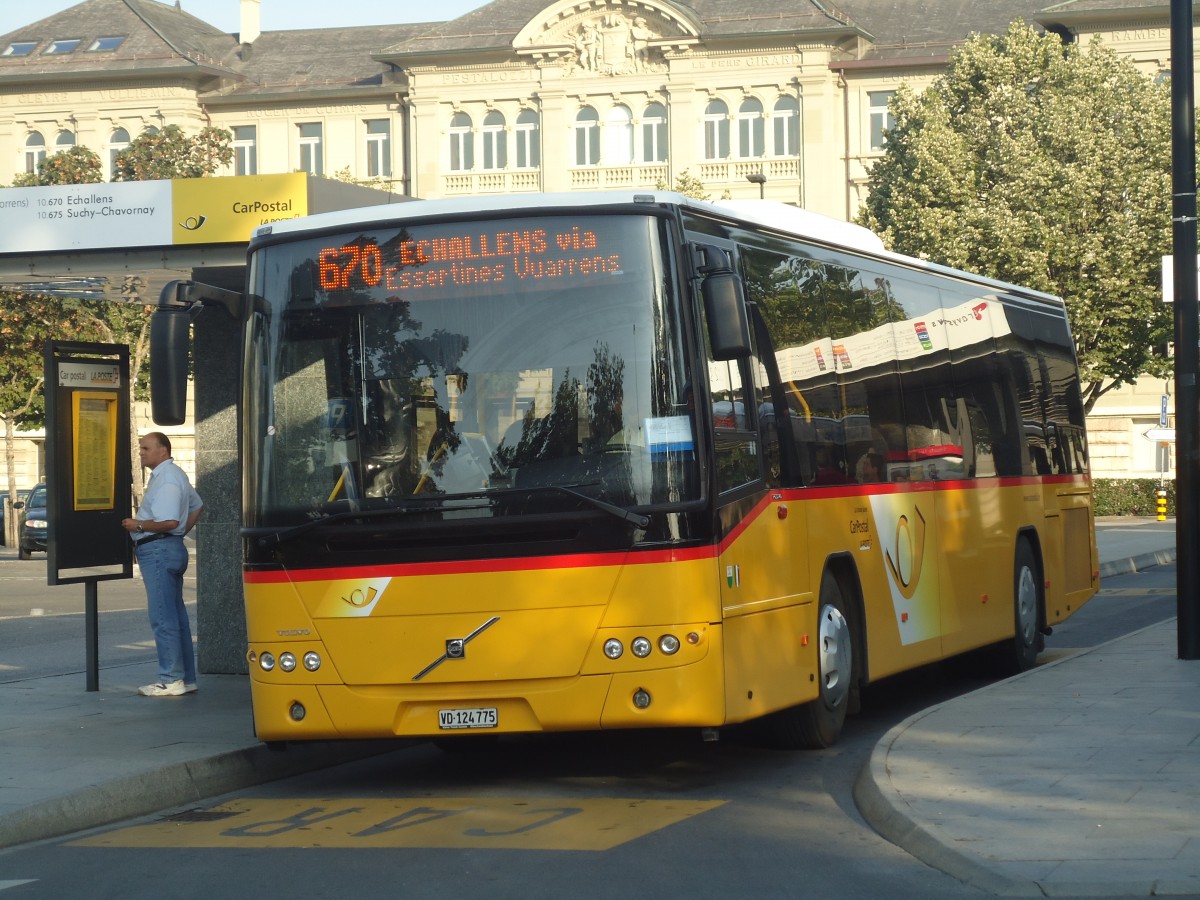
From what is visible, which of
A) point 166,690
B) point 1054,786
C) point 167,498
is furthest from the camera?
point 166,690

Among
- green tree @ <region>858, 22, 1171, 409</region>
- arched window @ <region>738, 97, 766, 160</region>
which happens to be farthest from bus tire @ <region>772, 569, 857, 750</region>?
arched window @ <region>738, 97, 766, 160</region>

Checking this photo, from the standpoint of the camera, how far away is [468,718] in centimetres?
889

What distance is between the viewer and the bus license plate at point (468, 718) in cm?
886

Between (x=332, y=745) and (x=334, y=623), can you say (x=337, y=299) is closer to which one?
(x=334, y=623)

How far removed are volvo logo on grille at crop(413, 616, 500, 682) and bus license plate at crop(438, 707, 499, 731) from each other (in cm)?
23

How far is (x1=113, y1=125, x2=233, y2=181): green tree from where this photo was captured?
47156 mm

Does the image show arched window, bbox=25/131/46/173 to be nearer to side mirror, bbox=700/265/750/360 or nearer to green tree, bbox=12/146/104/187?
green tree, bbox=12/146/104/187

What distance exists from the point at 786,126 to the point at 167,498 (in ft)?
185

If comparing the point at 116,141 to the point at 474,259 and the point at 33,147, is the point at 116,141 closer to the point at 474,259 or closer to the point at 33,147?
the point at 33,147

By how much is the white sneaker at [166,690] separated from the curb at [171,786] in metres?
1.88

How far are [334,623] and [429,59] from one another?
204 ft

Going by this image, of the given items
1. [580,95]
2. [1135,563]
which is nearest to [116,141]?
[580,95]

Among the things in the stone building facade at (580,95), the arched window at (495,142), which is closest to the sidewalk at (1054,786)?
the stone building facade at (580,95)

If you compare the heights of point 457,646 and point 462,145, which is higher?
point 462,145
